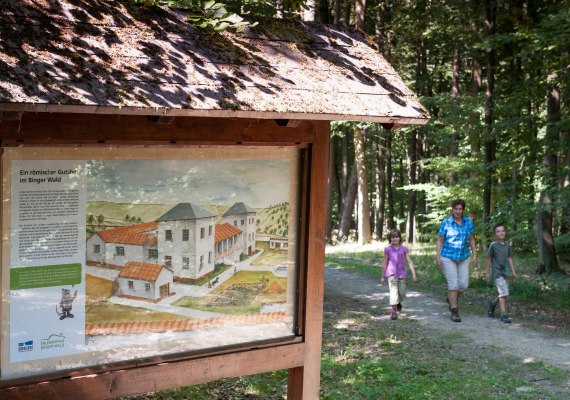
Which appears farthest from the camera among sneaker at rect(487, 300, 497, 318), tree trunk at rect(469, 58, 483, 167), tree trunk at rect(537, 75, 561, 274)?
tree trunk at rect(469, 58, 483, 167)

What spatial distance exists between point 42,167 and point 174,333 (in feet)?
5.71

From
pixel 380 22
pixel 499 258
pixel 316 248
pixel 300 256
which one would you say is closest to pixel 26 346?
pixel 300 256

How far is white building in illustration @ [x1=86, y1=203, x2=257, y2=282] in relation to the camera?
5324 mm

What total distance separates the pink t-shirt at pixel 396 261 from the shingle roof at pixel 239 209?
6.04 metres

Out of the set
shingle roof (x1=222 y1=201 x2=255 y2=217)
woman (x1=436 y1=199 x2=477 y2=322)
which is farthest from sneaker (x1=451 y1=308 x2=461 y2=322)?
shingle roof (x1=222 y1=201 x2=255 y2=217)

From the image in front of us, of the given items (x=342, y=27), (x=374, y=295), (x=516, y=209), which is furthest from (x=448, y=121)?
(x=342, y=27)

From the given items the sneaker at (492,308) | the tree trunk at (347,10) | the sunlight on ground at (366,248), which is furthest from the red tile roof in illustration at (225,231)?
the tree trunk at (347,10)

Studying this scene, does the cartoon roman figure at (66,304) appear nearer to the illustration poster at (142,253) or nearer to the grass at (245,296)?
the illustration poster at (142,253)

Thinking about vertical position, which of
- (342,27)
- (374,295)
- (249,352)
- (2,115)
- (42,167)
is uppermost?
(342,27)

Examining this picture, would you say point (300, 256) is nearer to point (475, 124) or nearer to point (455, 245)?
point (455, 245)

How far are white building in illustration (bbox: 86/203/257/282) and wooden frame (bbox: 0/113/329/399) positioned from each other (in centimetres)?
59

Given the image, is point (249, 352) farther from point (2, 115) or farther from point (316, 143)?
point (2, 115)

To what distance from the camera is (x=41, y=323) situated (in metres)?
5.01

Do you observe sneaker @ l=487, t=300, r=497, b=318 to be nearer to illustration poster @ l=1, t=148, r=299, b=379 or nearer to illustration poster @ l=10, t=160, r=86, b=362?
illustration poster @ l=1, t=148, r=299, b=379
